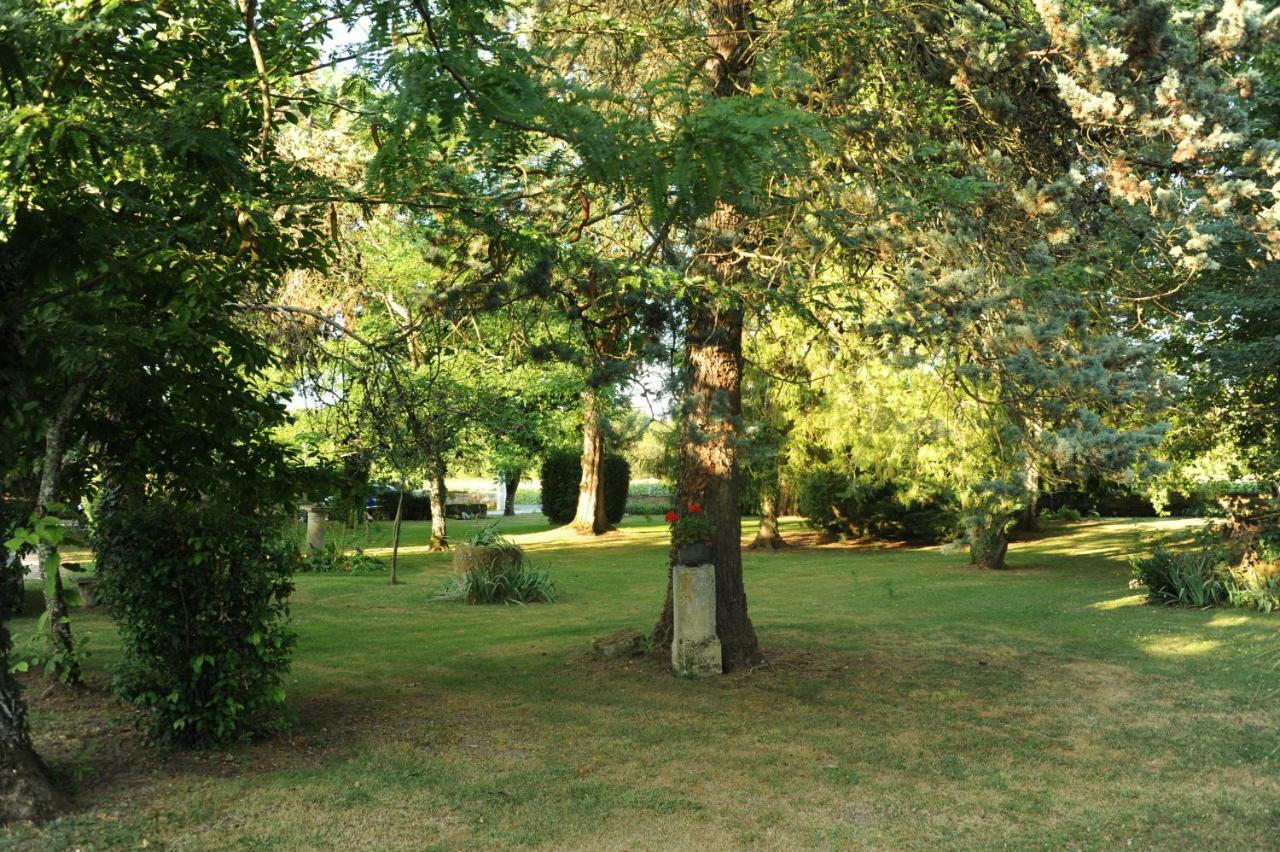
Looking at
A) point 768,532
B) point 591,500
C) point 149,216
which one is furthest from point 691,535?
point 591,500

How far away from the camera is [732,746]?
7.36 metres

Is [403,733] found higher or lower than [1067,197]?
lower

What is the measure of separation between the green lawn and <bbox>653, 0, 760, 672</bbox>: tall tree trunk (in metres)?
0.60

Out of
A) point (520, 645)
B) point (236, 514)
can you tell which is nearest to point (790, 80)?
point (236, 514)

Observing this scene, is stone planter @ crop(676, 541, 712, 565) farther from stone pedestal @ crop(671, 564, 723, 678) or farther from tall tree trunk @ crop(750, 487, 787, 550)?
tall tree trunk @ crop(750, 487, 787, 550)

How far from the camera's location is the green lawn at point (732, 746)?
5711 mm

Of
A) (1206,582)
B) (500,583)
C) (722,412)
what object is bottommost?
→ (500,583)

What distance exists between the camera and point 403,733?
298 inches

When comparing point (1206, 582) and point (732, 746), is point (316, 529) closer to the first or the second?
point (732, 746)

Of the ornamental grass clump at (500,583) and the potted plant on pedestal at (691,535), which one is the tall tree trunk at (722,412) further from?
the ornamental grass clump at (500,583)

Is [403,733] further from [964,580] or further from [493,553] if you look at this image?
[964,580]

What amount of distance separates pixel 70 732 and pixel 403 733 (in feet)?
7.55

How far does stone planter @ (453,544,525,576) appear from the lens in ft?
52.1

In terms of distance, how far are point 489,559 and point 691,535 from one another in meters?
7.20
